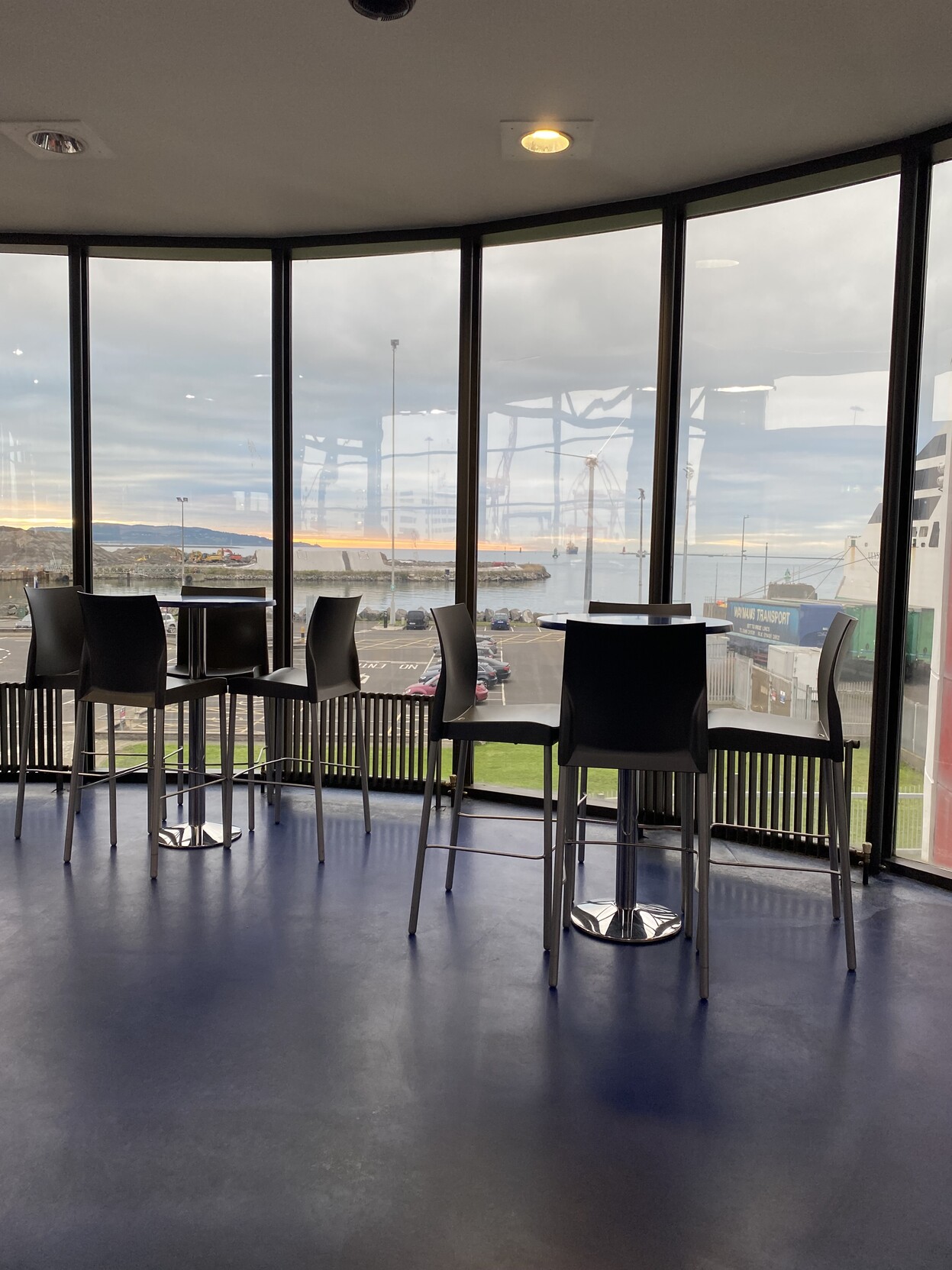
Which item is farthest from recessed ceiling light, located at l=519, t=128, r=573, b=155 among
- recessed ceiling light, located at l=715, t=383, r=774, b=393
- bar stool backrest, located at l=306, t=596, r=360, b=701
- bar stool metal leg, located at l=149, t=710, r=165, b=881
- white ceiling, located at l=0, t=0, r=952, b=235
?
bar stool metal leg, located at l=149, t=710, r=165, b=881

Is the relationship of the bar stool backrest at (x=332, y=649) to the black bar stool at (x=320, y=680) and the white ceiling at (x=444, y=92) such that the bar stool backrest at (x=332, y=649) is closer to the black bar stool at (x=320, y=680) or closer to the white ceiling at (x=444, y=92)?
the black bar stool at (x=320, y=680)

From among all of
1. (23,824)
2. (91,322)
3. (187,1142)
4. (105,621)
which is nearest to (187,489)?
(91,322)

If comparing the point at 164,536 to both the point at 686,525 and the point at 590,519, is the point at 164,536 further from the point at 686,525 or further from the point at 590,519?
the point at 686,525

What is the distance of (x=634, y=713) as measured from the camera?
258 centimetres

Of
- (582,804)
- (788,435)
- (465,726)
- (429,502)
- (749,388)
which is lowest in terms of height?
(582,804)

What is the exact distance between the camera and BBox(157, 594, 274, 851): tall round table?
12.6ft

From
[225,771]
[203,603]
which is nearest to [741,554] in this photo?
[203,603]

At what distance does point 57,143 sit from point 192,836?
2.89 m

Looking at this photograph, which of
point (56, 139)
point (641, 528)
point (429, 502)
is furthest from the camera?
point (429, 502)

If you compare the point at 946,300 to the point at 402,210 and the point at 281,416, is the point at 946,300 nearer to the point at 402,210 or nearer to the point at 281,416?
the point at 402,210

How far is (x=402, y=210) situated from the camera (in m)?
4.32

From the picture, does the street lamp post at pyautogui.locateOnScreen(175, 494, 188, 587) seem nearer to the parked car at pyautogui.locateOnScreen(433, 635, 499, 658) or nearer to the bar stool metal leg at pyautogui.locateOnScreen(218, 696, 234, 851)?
the bar stool metal leg at pyautogui.locateOnScreen(218, 696, 234, 851)

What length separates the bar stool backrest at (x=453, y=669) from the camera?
116 inches

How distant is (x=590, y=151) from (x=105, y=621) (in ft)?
8.79
